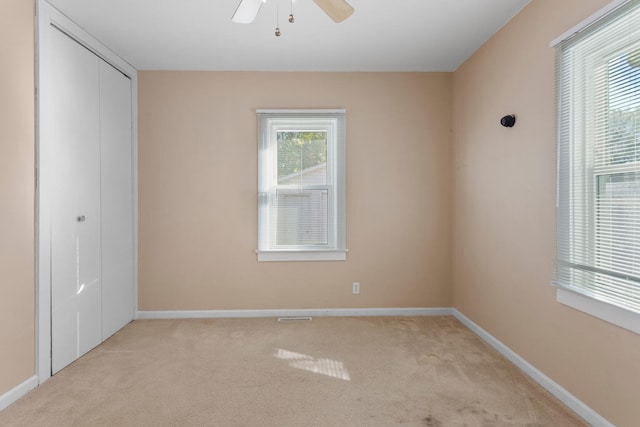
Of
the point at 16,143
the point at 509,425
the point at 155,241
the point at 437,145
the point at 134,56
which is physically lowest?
the point at 509,425

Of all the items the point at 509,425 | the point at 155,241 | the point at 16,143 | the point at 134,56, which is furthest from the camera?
the point at 155,241

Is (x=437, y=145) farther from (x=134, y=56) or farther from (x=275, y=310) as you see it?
(x=134, y=56)

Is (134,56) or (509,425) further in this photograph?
(134,56)

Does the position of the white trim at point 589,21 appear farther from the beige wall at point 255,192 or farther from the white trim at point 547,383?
the white trim at point 547,383

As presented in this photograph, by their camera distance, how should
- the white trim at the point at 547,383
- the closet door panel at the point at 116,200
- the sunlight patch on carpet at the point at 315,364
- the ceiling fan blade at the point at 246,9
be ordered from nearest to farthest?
the ceiling fan blade at the point at 246,9
the white trim at the point at 547,383
the sunlight patch on carpet at the point at 315,364
the closet door panel at the point at 116,200

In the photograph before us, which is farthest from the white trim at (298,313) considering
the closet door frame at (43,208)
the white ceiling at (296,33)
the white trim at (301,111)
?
the white ceiling at (296,33)

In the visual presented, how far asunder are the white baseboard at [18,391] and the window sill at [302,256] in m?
2.04

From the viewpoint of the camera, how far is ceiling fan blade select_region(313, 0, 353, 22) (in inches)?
70.3

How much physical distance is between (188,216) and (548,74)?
135 inches

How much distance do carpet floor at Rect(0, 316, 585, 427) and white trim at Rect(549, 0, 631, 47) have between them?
7.35ft

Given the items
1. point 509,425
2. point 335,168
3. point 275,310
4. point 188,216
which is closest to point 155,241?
point 188,216

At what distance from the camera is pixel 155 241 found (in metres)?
3.78

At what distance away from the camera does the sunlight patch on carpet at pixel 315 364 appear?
257cm

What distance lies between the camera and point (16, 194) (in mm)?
2256
